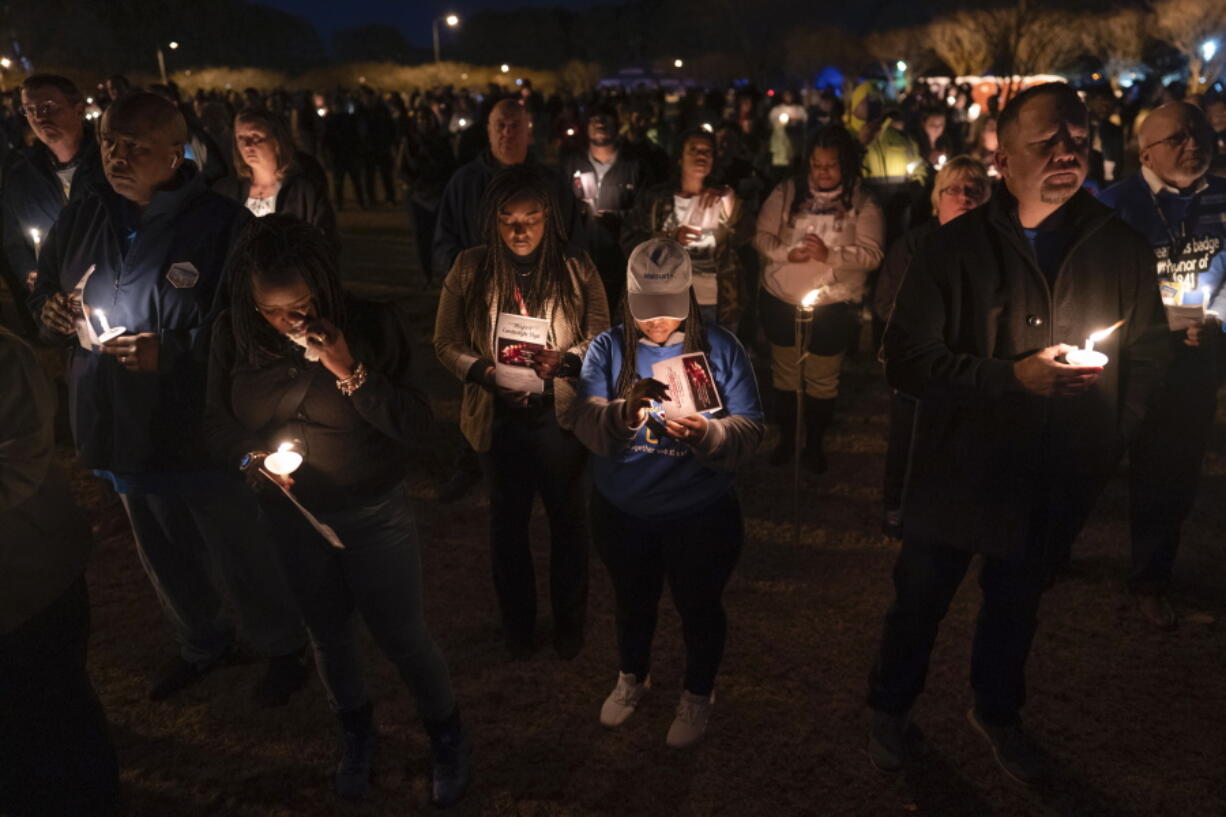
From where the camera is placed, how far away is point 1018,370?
2.56 m

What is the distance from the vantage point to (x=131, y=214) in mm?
3207

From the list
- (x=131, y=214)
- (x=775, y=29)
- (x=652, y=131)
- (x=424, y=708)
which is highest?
(x=775, y=29)

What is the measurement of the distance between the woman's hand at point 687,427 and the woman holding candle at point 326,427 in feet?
2.62

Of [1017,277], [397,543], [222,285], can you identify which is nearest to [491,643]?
[397,543]

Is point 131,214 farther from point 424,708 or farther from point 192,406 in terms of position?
point 424,708

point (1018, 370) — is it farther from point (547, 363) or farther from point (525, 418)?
point (525, 418)

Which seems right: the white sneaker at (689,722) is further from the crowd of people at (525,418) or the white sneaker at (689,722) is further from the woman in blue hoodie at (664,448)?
the woman in blue hoodie at (664,448)

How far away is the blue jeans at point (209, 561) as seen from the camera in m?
3.50

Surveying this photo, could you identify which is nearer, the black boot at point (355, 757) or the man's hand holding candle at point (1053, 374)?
the man's hand holding candle at point (1053, 374)

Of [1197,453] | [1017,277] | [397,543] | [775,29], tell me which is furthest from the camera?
[775,29]

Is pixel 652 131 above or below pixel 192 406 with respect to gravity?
above

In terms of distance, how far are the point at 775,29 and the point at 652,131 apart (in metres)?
72.7

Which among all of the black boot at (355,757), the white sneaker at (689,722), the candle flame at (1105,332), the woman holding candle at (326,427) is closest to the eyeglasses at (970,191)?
the candle flame at (1105,332)

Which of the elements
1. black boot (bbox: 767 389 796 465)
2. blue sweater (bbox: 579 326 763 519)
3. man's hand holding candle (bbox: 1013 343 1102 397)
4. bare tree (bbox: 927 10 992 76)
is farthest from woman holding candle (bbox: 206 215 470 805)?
bare tree (bbox: 927 10 992 76)
